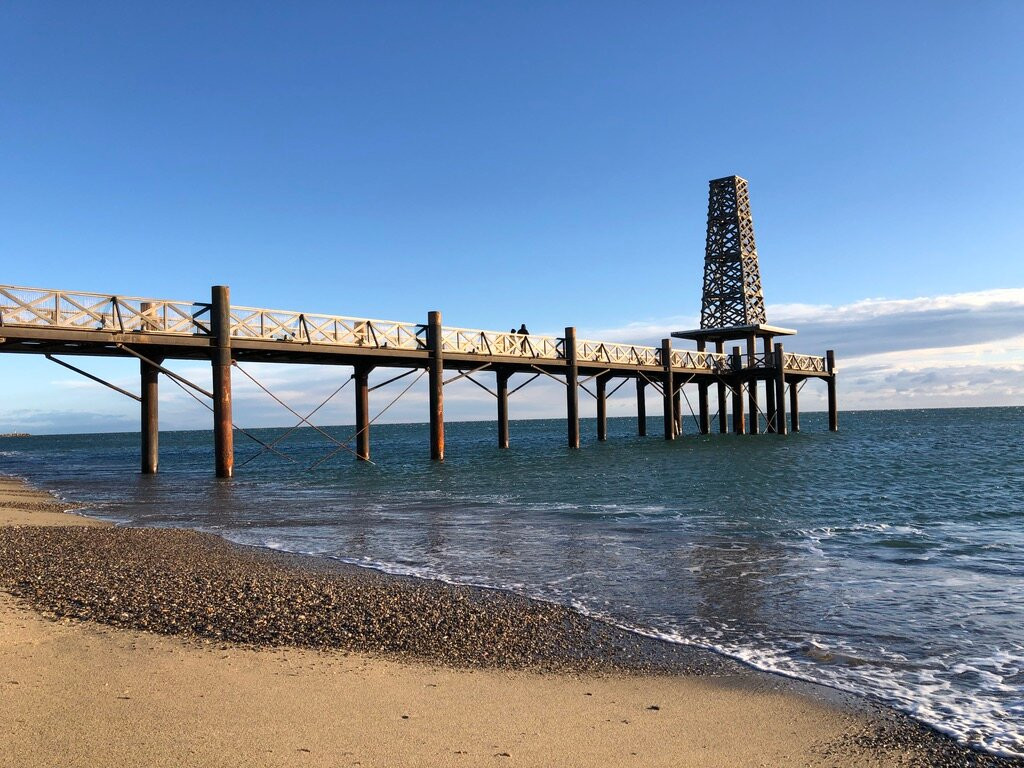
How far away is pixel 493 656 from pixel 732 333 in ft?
142

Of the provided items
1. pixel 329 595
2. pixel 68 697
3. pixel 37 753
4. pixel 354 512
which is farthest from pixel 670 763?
pixel 354 512

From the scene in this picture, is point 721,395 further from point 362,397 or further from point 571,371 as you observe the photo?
point 362,397

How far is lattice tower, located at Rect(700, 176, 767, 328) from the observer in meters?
47.5

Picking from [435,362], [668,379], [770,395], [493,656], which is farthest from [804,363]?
[493,656]

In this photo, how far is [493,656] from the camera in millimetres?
6305

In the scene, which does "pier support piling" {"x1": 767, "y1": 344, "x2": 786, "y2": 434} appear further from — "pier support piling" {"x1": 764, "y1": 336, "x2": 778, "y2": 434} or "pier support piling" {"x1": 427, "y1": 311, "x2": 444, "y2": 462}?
"pier support piling" {"x1": 427, "y1": 311, "x2": 444, "y2": 462}

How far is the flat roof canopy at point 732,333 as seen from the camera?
46.3 meters

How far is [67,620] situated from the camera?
22.7 ft

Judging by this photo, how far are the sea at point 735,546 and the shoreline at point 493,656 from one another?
20.0 inches

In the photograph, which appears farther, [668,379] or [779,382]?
[779,382]

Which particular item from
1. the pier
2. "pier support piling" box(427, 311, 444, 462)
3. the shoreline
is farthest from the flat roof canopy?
the shoreline

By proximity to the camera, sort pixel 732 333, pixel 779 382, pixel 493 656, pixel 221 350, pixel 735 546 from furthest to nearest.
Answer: pixel 732 333
pixel 779 382
pixel 221 350
pixel 735 546
pixel 493 656

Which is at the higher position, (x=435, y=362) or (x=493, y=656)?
(x=435, y=362)

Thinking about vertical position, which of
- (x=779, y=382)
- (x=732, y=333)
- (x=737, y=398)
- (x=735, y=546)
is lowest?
(x=735, y=546)
